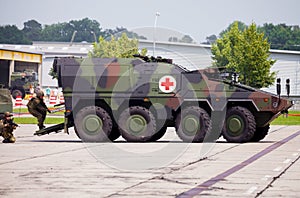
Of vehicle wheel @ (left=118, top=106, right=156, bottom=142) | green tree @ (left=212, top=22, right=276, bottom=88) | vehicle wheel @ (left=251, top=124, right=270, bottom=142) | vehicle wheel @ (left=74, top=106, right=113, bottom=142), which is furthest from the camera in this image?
green tree @ (left=212, top=22, right=276, bottom=88)

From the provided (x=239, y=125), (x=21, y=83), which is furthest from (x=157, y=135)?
(x=21, y=83)

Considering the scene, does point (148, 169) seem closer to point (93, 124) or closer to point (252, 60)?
point (93, 124)

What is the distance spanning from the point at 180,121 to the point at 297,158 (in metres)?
5.64

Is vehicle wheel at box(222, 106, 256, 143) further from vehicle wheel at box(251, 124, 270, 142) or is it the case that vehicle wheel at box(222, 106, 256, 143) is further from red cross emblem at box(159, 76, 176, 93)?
red cross emblem at box(159, 76, 176, 93)

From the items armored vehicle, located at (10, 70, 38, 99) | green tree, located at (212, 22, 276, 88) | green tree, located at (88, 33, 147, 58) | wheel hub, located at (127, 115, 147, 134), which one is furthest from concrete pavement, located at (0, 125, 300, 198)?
armored vehicle, located at (10, 70, 38, 99)

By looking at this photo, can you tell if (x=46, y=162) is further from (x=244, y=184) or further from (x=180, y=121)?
(x=180, y=121)

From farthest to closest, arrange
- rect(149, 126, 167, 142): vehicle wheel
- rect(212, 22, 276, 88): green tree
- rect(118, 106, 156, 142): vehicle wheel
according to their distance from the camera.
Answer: rect(212, 22, 276, 88): green tree < rect(149, 126, 167, 142): vehicle wheel < rect(118, 106, 156, 142): vehicle wheel

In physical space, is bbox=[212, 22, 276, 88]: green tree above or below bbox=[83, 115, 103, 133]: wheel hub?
above

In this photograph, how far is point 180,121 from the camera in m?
23.5

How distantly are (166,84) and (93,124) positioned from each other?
2462 mm

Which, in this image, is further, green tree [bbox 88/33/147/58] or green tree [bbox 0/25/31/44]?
green tree [bbox 0/25/31/44]

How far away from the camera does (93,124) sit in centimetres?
2359

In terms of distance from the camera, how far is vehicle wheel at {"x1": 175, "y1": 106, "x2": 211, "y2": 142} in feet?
76.7

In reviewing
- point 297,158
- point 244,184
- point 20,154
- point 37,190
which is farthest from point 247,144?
point 37,190
